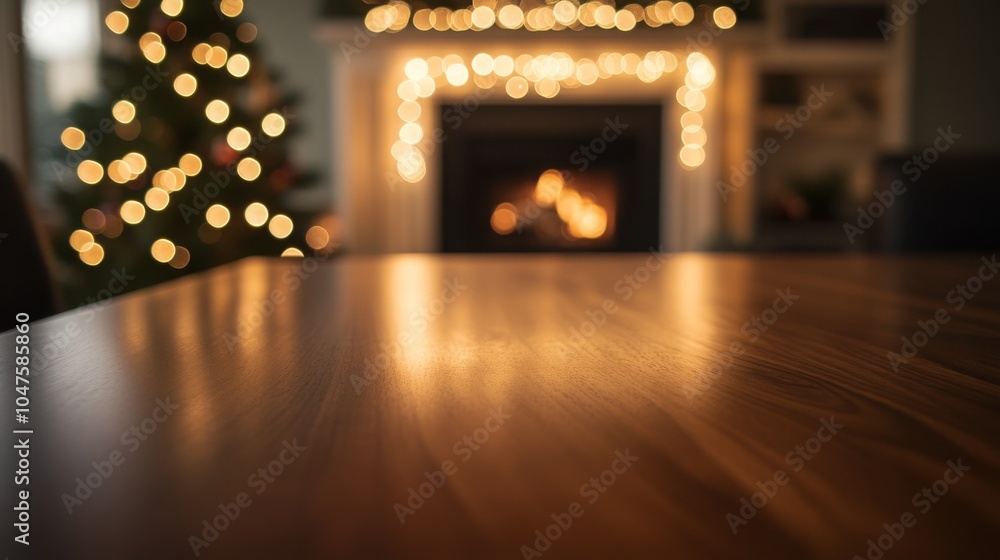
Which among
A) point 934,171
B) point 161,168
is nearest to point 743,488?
point 934,171

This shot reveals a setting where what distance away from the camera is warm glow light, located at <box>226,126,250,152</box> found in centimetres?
323

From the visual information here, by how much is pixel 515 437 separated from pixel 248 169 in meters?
3.21

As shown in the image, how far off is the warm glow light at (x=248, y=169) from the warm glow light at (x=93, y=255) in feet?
2.04

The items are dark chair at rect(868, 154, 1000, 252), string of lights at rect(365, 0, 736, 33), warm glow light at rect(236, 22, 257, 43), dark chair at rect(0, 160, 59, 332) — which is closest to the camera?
dark chair at rect(0, 160, 59, 332)

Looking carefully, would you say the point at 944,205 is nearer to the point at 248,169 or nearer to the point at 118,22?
the point at 248,169

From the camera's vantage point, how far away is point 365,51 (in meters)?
4.10

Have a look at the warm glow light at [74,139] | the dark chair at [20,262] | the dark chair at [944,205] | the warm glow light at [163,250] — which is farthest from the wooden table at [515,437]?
the warm glow light at [74,139]

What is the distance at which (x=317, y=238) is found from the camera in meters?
3.77

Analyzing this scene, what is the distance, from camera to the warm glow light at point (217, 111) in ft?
10.5

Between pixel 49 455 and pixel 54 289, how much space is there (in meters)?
0.83

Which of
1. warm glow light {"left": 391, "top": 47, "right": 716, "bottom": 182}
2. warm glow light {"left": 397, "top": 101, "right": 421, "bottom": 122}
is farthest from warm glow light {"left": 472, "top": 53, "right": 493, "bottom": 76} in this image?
warm glow light {"left": 397, "top": 101, "right": 421, "bottom": 122}

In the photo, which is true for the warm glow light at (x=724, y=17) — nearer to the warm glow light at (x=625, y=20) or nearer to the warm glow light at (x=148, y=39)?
the warm glow light at (x=625, y=20)

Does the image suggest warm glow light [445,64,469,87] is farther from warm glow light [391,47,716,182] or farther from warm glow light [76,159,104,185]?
warm glow light [76,159,104,185]

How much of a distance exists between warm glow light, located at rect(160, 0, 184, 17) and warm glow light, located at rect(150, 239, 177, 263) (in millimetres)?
920
